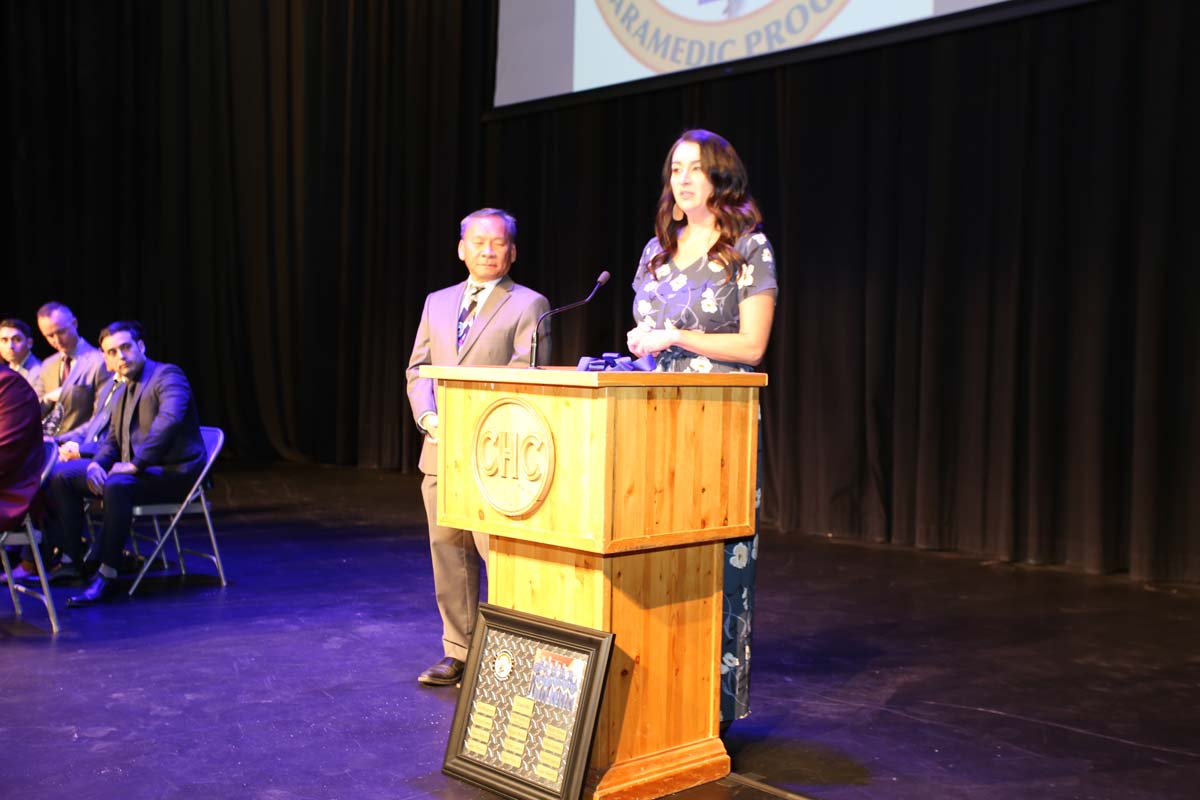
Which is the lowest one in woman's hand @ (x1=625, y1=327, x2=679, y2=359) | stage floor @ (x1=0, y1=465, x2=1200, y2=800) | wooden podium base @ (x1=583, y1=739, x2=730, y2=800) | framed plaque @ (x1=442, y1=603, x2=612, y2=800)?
stage floor @ (x1=0, y1=465, x2=1200, y2=800)

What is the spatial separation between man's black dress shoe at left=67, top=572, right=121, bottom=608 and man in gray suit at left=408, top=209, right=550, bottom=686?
6.47 ft

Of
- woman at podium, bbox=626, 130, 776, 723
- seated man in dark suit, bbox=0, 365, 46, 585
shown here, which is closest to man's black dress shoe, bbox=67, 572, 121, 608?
seated man in dark suit, bbox=0, 365, 46, 585

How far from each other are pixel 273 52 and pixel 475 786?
9.65 meters

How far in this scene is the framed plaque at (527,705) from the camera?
8.00ft

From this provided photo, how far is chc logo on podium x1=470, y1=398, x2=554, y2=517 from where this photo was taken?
100 inches

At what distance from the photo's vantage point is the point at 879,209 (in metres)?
6.57

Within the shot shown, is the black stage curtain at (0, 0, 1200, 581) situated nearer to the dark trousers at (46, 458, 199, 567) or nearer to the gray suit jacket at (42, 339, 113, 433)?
the gray suit jacket at (42, 339, 113, 433)

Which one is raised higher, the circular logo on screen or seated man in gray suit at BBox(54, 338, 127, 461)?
the circular logo on screen

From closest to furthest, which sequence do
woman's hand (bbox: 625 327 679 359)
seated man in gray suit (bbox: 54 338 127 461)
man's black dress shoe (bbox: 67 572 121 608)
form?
woman's hand (bbox: 625 327 679 359) → man's black dress shoe (bbox: 67 572 121 608) → seated man in gray suit (bbox: 54 338 127 461)

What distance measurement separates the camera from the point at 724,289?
9.47 feet

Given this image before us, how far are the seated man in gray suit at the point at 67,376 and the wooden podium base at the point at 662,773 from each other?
4.33 meters

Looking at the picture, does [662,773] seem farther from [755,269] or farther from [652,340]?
[755,269]

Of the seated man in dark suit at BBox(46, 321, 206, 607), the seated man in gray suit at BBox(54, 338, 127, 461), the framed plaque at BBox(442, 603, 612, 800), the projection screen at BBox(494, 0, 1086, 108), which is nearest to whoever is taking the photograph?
the framed plaque at BBox(442, 603, 612, 800)

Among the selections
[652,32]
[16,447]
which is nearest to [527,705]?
[16,447]
